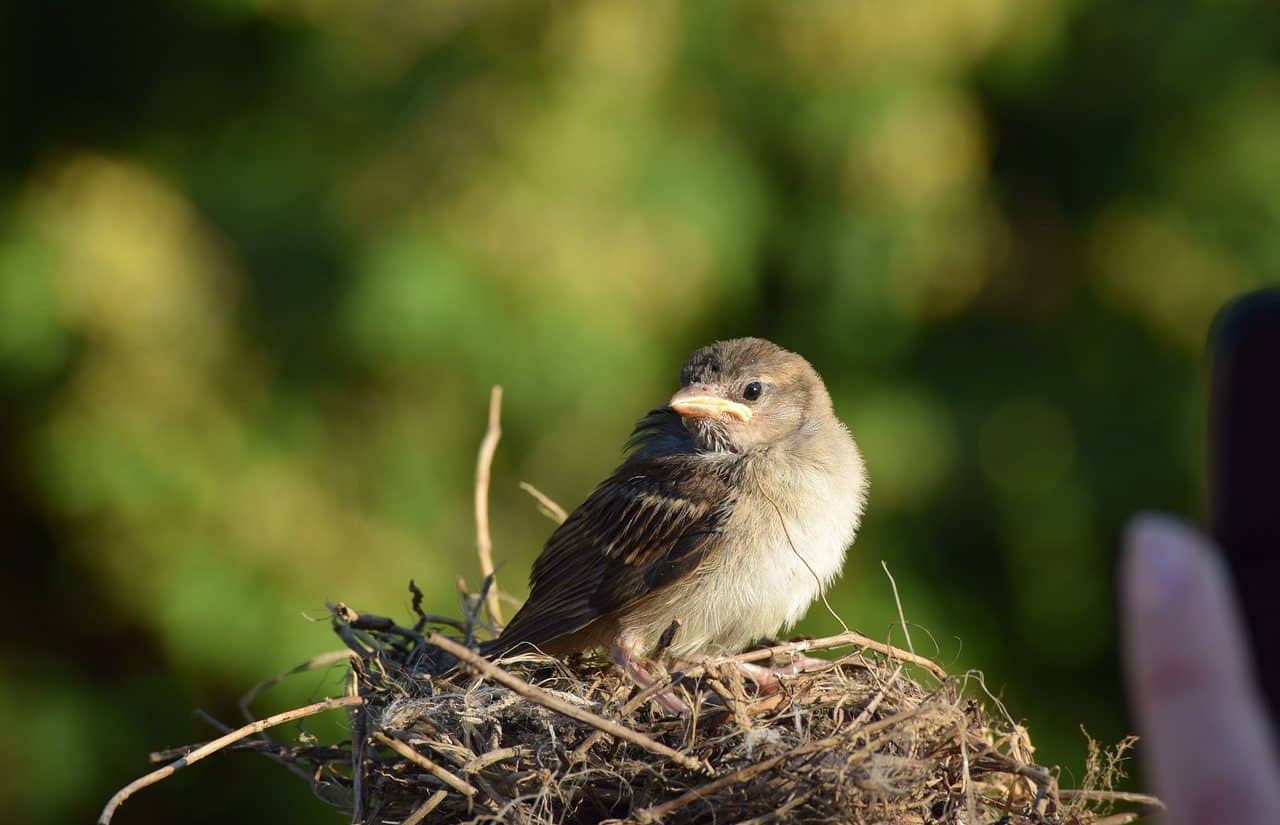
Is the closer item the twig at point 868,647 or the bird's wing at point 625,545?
the twig at point 868,647

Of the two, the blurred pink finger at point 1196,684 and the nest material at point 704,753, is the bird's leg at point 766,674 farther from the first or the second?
the blurred pink finger at point 1196,684

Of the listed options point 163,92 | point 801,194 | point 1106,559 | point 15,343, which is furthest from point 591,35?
point 1106,559

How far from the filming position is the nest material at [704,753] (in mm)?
2104

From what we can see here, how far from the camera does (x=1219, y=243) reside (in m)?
5.16

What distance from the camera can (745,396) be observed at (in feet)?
11.1

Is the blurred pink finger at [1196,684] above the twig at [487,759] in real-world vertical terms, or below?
above

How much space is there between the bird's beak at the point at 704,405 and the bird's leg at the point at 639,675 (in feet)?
1.97

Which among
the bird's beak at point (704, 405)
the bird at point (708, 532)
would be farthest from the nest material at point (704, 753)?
the bird's beak at point (704, 405)

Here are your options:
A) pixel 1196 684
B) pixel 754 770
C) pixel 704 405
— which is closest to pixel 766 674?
pixel 754 770

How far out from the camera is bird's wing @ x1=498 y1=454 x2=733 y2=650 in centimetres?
302

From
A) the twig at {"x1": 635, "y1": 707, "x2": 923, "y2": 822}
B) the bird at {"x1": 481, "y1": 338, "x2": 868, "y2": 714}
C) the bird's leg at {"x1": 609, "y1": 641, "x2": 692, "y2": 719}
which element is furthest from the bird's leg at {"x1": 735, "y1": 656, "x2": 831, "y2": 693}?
the twig at {"x1": 635, "y1": 707, "x2": 923, "y2": 822}

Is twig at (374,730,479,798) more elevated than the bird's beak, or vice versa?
the bird's beak

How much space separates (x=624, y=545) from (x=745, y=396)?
53 centimetres

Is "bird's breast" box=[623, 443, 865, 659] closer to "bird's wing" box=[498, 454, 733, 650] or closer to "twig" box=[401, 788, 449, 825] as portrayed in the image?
"bird's wing" box=[498, 454, 733, 650]
